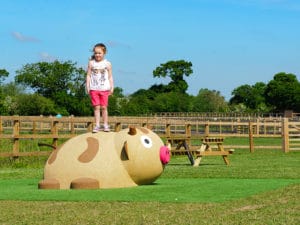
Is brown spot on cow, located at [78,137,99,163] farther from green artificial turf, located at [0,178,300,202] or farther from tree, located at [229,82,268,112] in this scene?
tree, located at [229,82,268,112]

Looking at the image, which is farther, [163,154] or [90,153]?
[163,154]

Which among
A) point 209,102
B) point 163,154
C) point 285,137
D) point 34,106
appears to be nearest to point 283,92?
point 209,102

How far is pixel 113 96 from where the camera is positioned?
92.7 meters

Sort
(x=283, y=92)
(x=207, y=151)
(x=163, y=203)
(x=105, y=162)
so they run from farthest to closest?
1. (x=283, y=92)
2. (x=207, y=151)
3. (x=105, y=162)
4. (x=163, y=203)

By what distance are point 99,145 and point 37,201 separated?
6.98 ft

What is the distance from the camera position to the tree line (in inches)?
3428

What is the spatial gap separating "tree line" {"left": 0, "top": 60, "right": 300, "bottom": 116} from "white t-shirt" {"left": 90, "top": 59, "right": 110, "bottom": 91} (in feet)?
232

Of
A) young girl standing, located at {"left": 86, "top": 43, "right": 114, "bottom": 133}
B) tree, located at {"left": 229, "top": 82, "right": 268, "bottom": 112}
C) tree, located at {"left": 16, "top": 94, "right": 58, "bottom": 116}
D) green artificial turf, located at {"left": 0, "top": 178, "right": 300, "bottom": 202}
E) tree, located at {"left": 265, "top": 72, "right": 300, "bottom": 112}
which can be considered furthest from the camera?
tree, located at {"left": 229, "top": 82, "right": 268, "bottom": 112}

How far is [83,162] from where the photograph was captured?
37.7 feet

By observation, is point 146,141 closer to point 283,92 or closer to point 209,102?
point 283,92

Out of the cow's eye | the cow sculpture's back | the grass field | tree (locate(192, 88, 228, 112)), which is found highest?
tree (locate(192, 88, 228, 112))

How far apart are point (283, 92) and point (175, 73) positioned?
26465 mm

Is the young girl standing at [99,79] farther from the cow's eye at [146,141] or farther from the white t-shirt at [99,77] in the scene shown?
the cow's eye at [146,141]

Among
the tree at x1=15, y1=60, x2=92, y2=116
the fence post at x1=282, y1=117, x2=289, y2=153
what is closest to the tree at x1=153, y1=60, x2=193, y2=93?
the tree at x1=15, y1=60, x2=92, y2=116
